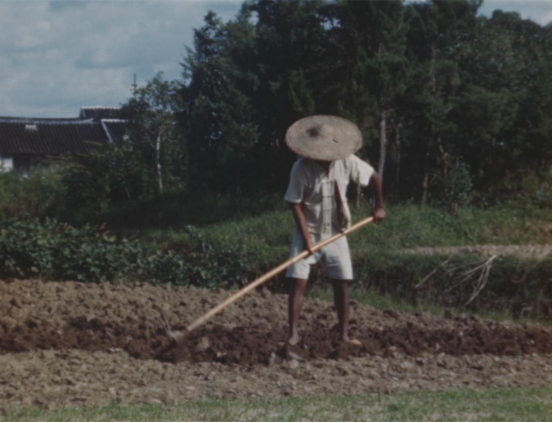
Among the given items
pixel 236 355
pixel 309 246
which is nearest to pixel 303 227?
pixel 309 246

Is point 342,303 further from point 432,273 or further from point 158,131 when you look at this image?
point 158,131

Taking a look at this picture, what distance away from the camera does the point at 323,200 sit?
5.91 metres

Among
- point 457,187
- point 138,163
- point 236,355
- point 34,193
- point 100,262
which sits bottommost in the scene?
point 236,355

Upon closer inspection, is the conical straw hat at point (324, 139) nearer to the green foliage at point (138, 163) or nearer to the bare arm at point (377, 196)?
the bare arm at point (377, 196)

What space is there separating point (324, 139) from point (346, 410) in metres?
2.38

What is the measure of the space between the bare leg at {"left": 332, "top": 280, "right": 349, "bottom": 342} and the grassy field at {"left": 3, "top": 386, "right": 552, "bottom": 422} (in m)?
→ 1.45

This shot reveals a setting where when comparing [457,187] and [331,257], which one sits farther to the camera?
[457,187]

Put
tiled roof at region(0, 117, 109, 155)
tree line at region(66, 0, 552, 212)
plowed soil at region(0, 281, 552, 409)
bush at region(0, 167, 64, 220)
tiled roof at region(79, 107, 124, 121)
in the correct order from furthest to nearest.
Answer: tiled roof at region(79, 107, 124, 121)
tiled roof at region(0, 117, 109, 155)
bush at region(0, 167, 64, 220)
tree line at region(66, 0, 552, 212)
plowed soil at region(0, 281, 552, 409)

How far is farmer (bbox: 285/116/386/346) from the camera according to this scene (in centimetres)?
586

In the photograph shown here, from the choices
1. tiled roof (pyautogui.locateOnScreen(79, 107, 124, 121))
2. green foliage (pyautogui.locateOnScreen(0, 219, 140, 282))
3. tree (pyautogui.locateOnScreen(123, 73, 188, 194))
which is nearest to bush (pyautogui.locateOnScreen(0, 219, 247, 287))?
green foliage (pyautogui.locateOnScreen(0, 219, 140, 282))

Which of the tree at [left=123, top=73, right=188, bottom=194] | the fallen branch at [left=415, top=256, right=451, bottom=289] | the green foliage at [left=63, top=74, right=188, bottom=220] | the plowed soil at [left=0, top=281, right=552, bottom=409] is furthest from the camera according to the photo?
the tree at [left=123, top=73, right=188, bottom=194]

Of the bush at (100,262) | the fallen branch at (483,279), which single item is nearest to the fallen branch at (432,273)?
the fallen branch at (483,279)

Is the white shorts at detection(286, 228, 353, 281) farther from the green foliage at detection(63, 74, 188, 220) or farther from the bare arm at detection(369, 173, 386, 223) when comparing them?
the green foliage at detection(63, 74, 188, 220)

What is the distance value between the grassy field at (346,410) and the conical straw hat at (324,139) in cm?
204
